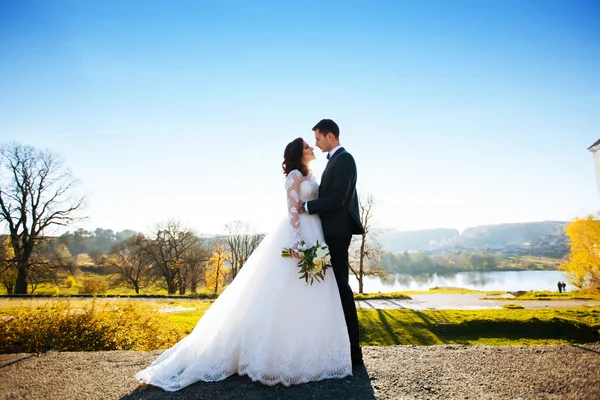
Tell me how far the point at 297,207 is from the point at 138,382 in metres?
2.61

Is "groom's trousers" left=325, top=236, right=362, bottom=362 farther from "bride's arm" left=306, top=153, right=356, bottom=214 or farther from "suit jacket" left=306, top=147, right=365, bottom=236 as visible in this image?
"bride's arm" left=306, top=153, right=356, bottom=214

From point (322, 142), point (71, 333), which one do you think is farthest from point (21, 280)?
point (322, 142)

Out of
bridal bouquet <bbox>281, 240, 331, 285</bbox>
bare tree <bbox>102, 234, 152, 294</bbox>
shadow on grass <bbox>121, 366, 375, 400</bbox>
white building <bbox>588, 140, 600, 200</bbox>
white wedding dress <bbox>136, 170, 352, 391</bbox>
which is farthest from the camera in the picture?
bare tree <bbox>102, 234, 152, 294</bbox>

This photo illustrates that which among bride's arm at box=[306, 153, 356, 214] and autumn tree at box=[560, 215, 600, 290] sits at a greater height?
bride's arm at box=[306, 153, 356, 214]

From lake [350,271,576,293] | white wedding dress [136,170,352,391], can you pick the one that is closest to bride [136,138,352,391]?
white wedding dress [136,170,352,391]

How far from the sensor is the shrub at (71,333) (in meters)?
5.82

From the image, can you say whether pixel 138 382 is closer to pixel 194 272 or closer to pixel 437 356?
pixel 437 356

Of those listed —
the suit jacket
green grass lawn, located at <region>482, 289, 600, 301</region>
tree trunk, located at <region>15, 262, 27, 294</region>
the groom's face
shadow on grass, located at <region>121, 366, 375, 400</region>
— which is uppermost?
the groom's face

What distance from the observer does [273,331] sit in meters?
3.40

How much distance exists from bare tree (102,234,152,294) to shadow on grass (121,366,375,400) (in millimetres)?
34611

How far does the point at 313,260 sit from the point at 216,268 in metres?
38.7

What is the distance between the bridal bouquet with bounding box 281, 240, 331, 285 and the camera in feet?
11.3

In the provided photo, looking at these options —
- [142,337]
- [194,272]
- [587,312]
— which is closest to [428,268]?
[194,272]

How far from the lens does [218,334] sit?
3.53 meters
